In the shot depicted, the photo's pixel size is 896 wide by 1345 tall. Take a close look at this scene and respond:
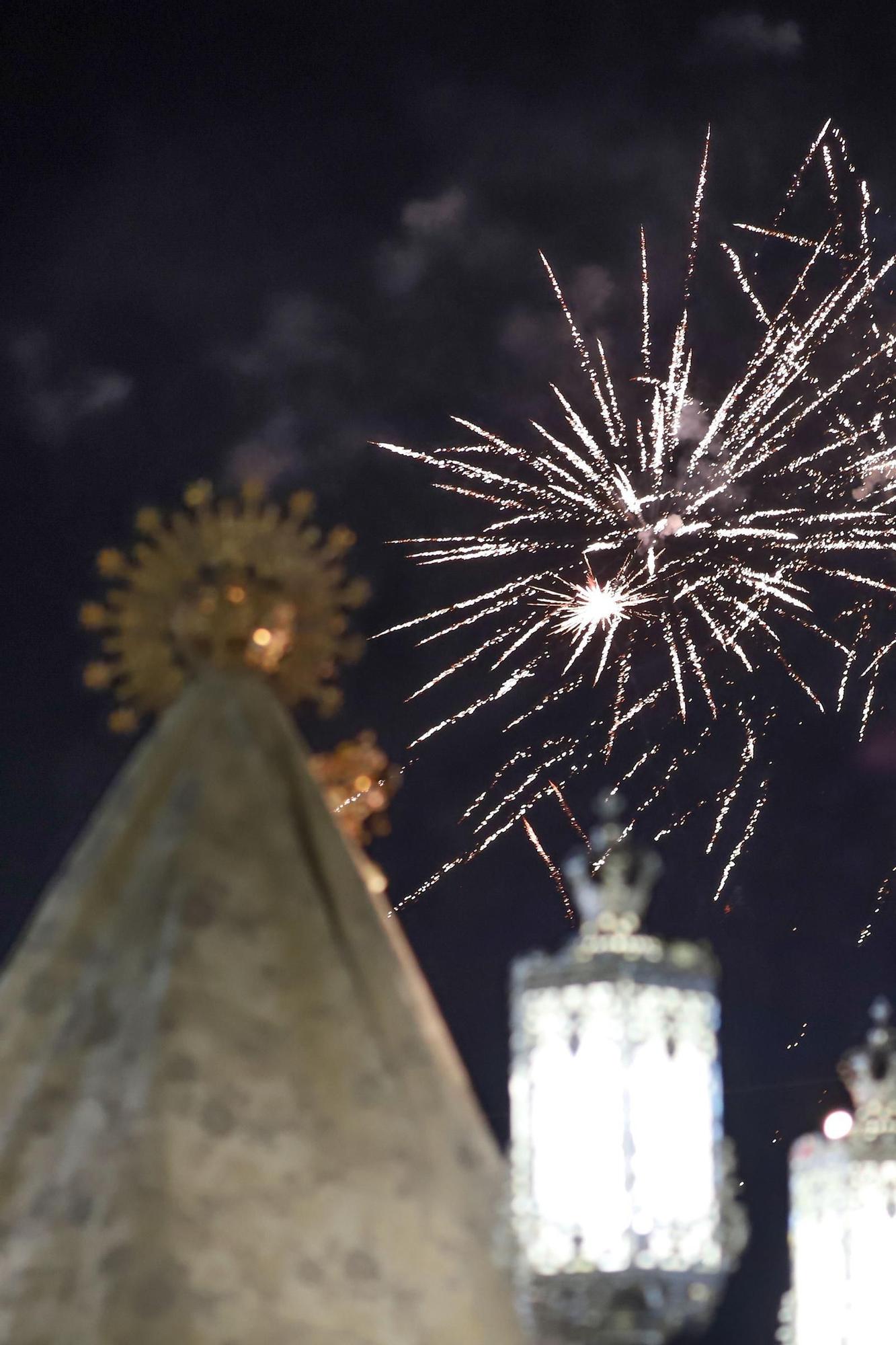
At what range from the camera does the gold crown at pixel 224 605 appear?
7.36m

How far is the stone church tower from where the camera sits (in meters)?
5.82

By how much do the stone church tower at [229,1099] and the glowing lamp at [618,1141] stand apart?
498 mm

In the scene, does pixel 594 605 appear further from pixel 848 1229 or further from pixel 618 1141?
pixel 618 1141

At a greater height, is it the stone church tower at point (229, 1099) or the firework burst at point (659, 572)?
the firework burst at point (659, 572)

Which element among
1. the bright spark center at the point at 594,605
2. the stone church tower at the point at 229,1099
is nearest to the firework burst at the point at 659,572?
the bright spark center at the point at 594,605

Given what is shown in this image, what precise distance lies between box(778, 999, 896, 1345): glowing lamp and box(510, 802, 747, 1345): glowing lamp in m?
3.21

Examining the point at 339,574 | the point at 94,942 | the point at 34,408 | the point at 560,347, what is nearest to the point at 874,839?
the point at 560,347

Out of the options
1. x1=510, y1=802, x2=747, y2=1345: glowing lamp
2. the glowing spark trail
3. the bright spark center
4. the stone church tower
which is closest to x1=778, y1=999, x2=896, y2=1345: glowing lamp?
the stone church tower

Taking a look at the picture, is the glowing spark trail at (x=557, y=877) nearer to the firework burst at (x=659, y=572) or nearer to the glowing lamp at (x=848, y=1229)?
the firework burst at (x=659, y=572)

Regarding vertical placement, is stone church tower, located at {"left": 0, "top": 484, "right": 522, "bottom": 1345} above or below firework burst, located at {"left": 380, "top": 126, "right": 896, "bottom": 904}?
below

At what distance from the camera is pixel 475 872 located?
52.3 feet

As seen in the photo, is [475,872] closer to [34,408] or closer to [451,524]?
[451,524]

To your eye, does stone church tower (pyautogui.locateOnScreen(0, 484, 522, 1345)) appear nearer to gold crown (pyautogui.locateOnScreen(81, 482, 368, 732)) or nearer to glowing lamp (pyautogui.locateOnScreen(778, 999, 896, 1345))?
gold crown (pyautogui.locateOnScreen(81, 482, 368, 732))

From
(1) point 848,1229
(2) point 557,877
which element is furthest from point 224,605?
(2) point 557,877
